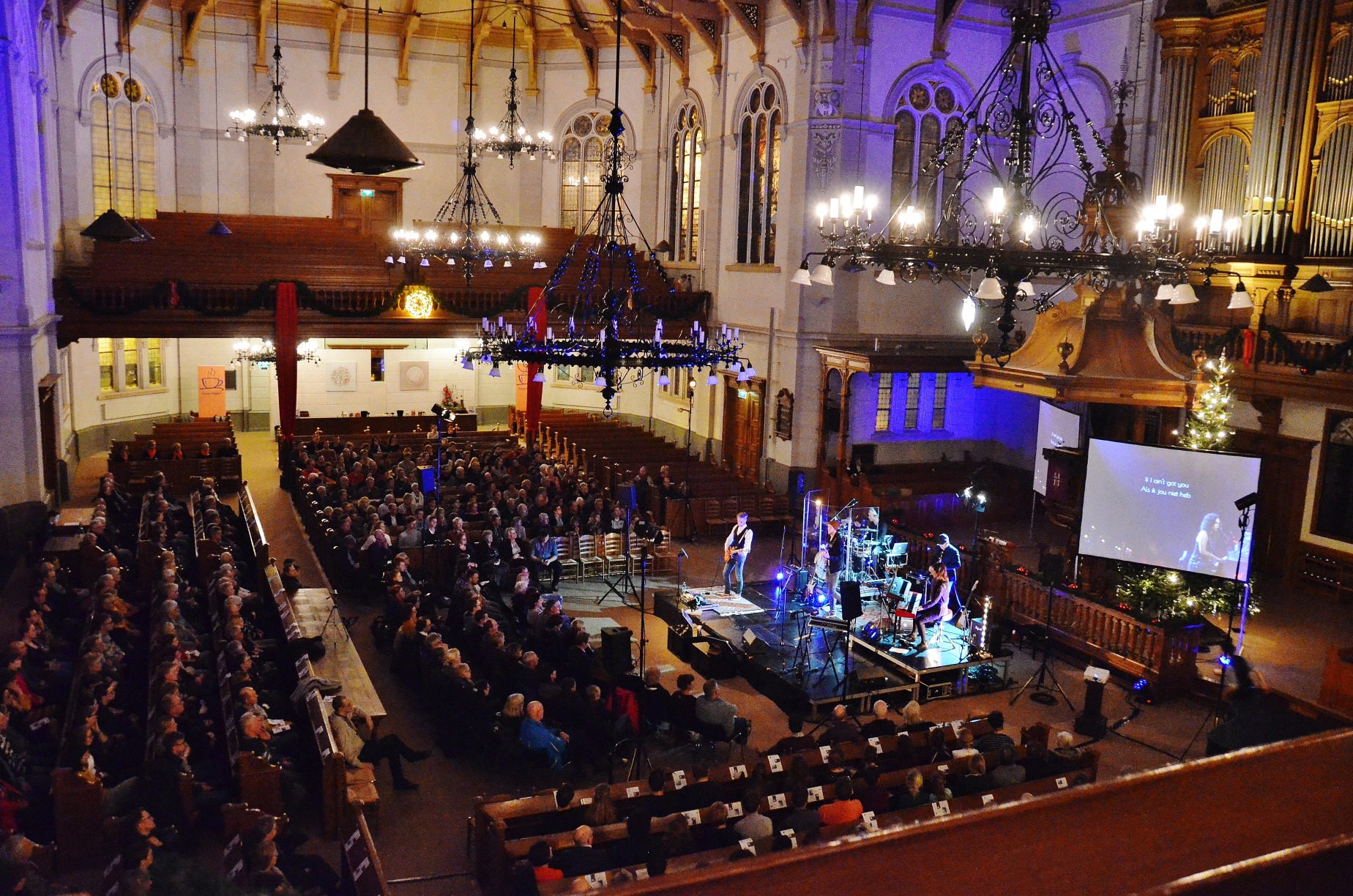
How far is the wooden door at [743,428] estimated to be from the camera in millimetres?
21688

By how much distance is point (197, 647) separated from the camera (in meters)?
10.5

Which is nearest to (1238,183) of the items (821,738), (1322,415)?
(1322,415)

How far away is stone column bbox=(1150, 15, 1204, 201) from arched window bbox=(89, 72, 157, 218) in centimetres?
2124

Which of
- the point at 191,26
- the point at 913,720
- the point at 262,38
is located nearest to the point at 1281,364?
the point at 913,720

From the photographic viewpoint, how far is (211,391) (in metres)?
25.9

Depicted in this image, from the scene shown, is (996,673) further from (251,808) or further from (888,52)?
(888,52)

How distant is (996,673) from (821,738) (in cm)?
424

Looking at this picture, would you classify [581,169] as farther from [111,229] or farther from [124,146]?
[111,229]

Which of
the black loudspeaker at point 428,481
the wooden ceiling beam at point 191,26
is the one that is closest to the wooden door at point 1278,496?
the black loudspeaker at point 428,481

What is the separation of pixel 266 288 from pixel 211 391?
21.0ft

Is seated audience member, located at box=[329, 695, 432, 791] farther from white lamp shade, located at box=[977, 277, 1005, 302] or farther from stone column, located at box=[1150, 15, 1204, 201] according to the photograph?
stone column, located at box=[1150, 15, 1204, 201]

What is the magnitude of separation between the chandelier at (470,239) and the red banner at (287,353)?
2.19 metres

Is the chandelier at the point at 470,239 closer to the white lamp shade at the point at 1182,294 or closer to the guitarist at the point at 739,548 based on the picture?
the guitarist at the point at 739,548

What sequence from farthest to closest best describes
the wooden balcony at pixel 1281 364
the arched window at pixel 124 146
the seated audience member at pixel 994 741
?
the arched window at pixel 124 146, the wooden balcony at pixel 1281 364, the seated audience member at pixel 994 741
